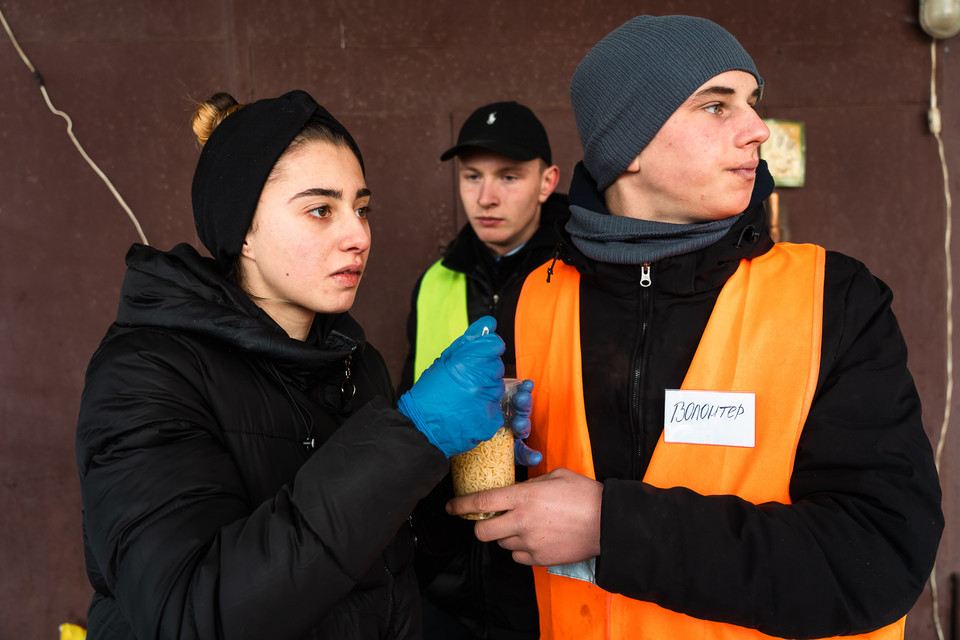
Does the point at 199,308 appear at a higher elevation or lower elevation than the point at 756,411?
higher

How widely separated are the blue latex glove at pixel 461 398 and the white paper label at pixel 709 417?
34 cm

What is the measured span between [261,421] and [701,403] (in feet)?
2.61

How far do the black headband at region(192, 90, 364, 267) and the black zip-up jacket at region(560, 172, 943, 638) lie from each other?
83cm

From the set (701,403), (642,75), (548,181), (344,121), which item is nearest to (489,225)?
(548,181)

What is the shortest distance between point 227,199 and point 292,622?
2.47 feet

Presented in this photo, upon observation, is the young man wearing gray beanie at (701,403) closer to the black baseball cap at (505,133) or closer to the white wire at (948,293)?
the black baseball cap at (505,133)

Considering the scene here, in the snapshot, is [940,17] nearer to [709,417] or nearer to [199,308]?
[709,417]

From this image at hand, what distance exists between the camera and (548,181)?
8.82 feet

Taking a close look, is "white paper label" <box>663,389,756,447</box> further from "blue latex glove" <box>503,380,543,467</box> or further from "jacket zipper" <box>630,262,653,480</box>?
"blue latex glove" <box>503,380,543,467</box>

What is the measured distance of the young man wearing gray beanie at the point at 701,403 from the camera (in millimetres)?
1082

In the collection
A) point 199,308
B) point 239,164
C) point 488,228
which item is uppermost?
point 239,164

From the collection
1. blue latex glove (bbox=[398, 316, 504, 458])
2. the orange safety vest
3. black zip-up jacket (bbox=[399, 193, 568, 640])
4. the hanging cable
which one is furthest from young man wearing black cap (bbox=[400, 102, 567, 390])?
the hanging cable

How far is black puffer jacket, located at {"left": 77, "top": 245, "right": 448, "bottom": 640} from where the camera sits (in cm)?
91

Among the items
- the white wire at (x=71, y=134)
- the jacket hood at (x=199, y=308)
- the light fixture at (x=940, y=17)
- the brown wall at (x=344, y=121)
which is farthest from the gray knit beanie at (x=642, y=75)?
the light fixture at (x=940, y=17)
